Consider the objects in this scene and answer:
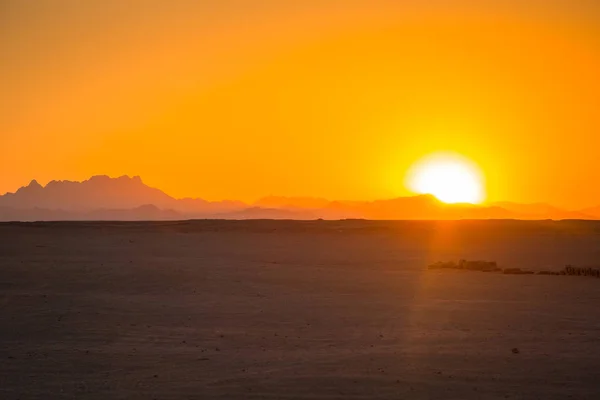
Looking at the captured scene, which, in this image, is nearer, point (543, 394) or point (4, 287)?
point (543, 394)

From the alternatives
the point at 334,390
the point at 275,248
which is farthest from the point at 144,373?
the point at 275,248

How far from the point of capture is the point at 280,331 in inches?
734

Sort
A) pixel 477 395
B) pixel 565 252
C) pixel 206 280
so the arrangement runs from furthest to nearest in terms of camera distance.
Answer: pixel 565 252
pixel 206 280
pixel 477 395

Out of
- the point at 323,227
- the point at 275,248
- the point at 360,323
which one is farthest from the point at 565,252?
the point at 360,323

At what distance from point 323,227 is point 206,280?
41649 mm

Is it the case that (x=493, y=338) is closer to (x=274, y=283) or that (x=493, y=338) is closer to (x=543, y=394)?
(x=543, y=394)

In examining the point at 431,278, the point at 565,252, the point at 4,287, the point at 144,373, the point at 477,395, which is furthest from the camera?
the point at 565,252

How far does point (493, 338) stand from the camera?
17688mm

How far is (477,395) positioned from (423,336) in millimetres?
5134

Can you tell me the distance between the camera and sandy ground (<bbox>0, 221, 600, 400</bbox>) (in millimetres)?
13555

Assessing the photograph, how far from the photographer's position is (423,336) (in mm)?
18016

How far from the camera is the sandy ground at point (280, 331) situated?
13.6 meters

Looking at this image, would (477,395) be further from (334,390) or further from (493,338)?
(493,338)

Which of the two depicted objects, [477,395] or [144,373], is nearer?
[477,395]
